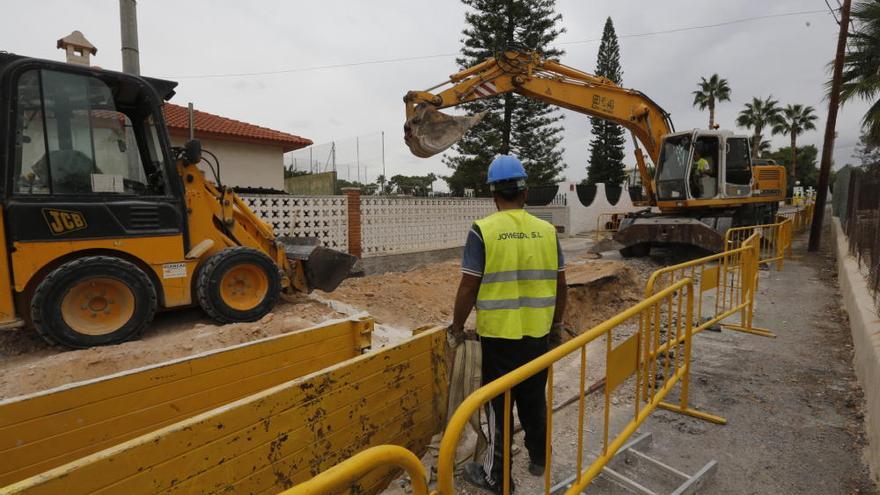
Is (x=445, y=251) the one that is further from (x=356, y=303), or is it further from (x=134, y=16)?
(x=134, y=16)

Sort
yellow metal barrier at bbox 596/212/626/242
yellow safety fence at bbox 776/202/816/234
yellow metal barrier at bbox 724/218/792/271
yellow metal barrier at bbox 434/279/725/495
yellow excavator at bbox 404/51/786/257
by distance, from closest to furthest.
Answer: yellow metal barrier at bbox 434/279/725/495
yellow excavator at bbox 404/51/786/257
yellow metal barrier at bbox 724/218/792/271
yellow metal barrier at bbox 596/212/626/242
yellow safety fence at bbox 776/202/816/234

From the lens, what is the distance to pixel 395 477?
289 cm

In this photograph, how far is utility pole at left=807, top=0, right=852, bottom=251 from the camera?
1238 centimetres

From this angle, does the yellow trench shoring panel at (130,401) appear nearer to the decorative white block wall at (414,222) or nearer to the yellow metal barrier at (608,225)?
the decorative white block wall at (414,222)

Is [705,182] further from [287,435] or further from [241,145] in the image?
[241,145]

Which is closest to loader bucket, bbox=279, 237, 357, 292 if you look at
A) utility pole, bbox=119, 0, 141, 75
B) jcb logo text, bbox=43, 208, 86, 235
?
jcb logo text, bbox=43, 208, 86, 235

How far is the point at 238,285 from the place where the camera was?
5.83 m

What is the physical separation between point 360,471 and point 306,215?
9207 millimetres

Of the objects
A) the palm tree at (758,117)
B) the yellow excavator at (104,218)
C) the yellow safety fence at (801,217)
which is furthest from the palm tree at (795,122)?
the yellow excavator at (104,218)

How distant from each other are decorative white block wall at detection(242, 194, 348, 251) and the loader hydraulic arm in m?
3.55

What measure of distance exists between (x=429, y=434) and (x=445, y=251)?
954 centimetres

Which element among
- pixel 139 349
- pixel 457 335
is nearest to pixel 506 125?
pixel 139 349

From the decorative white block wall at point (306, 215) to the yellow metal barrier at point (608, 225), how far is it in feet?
23.6

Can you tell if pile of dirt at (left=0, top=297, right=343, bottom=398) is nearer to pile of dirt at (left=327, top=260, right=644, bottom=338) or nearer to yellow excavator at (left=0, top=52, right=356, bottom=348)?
yellow excavator at (left=0, top=52, right=356, bottom=348)
